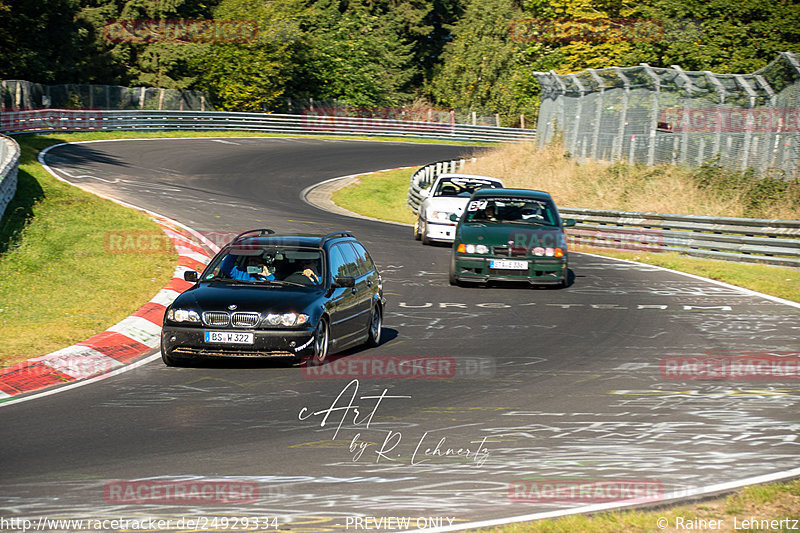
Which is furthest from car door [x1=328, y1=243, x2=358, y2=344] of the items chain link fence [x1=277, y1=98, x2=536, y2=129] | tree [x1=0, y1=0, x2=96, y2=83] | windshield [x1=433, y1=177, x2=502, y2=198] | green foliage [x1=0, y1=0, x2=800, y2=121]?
chain link fence [x1=277, y1=98, x2=536, y2=129]

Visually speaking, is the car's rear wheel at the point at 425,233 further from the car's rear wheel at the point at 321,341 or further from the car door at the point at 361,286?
the car's rear wheel at the point at 321,341

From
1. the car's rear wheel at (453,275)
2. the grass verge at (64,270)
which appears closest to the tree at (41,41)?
the grass verge at (64,270)

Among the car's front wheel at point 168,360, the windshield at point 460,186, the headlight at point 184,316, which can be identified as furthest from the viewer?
the windshield at point 460,186

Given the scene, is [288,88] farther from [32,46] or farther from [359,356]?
[359,356]

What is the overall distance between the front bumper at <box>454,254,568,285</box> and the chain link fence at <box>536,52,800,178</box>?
460 inches

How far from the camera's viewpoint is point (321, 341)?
11078 mm

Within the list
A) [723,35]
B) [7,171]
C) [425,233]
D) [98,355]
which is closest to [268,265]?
[98,355]

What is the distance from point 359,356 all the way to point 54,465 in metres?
5.16

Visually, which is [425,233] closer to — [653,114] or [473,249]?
[473,249]

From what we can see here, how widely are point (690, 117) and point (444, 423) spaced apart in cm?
2280

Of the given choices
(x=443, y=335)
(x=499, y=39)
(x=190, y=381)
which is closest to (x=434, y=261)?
(x=443, y=335)

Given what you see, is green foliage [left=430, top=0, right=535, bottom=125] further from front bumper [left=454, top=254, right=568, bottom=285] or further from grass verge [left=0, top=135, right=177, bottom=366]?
front bumper [left=454, top=254, right=568, bottom=285]

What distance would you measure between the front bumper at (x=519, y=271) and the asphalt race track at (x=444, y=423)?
4.05 feet

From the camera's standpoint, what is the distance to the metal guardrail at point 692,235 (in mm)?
21906
